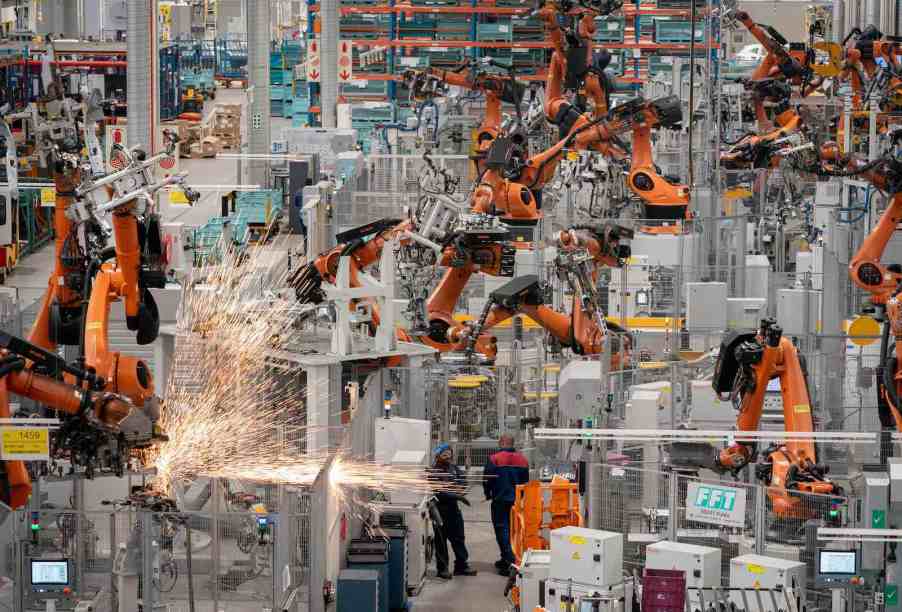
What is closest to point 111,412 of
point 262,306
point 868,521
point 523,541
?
point 523,541

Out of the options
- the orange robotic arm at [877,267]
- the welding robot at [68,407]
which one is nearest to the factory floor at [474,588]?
the welding robot at [68,407]

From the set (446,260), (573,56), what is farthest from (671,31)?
(446,260)

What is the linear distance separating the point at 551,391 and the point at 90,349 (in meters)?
5.02

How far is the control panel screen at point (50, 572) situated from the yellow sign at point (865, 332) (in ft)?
23.7

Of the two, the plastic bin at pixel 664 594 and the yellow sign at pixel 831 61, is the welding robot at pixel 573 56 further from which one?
the plastic bin at pixel 664 594

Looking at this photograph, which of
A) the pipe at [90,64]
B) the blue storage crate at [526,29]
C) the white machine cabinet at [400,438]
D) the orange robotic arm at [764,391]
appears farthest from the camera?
the blue storage crate at [526,29]

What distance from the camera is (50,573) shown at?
12.1 m

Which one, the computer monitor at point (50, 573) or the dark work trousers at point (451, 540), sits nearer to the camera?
the computer monitor at point (50, 573)

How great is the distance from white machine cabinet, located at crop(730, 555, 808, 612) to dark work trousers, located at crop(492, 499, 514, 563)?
9.55 feet

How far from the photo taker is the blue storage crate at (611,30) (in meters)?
36.9

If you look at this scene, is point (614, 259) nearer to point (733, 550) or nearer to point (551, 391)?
point (551, 391)

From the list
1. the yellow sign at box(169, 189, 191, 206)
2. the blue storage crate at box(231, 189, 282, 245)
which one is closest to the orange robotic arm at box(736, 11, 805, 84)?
the blue storage crate at box(231, 189, 282, 245)

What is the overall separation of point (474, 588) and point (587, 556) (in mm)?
2683

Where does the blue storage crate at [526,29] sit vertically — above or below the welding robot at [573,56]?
above
